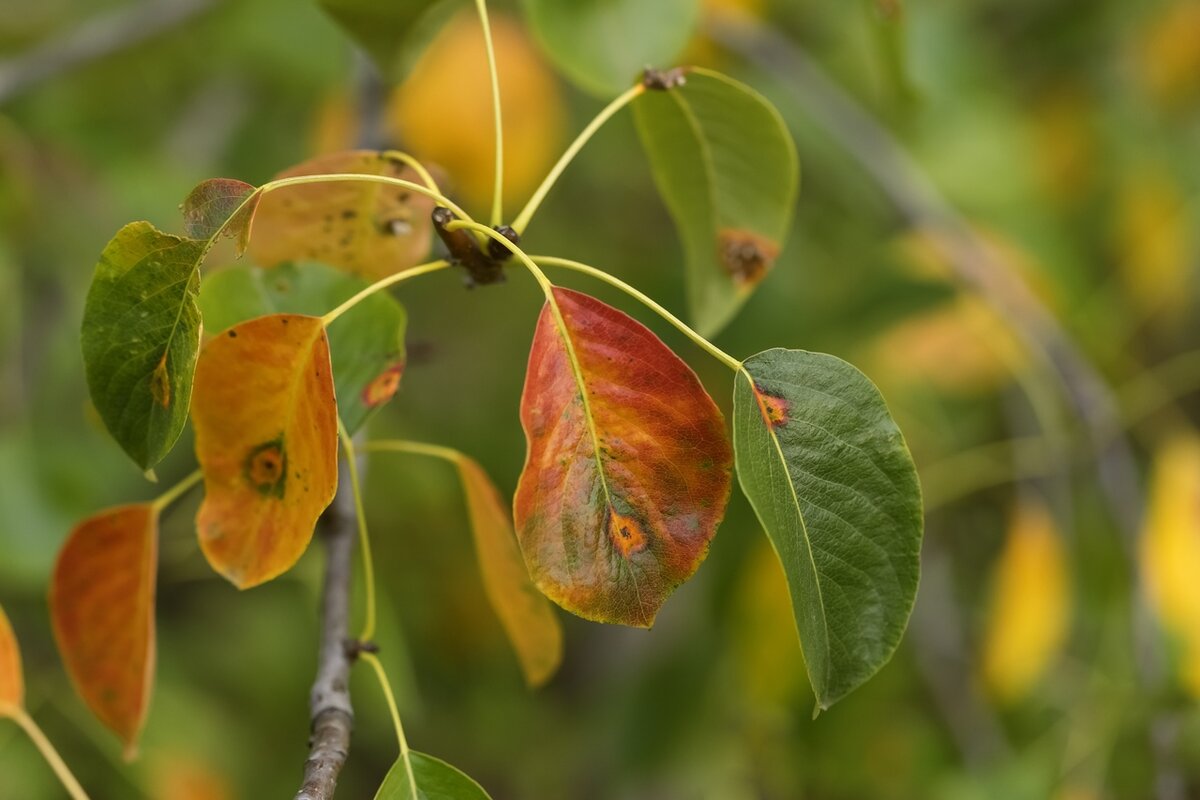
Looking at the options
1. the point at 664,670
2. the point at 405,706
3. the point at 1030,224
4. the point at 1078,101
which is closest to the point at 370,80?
the point at 405,706

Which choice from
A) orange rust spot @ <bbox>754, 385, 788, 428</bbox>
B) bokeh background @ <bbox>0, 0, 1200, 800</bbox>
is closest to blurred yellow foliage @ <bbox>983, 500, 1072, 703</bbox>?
bokeh background @ <bbox>0, 0, 1200, 800</bbox>

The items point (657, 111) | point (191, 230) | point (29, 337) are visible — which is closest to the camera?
point (191, 230)

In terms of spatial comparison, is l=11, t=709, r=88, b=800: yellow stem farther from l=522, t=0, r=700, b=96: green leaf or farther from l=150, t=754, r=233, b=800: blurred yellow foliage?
l=150, t=754, r=233, b=800: blurred yellow foliage

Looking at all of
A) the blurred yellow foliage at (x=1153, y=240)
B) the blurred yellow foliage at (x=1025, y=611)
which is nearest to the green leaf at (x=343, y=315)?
the blurred yellow foliage at (x=1025, y=611)

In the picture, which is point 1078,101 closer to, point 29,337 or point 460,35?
point 460,35

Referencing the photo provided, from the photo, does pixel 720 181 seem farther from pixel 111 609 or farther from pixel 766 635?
pixel 766 635

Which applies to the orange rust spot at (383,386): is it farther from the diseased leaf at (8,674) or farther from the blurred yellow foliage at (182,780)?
the blurred yellow foliage at (182,780)
